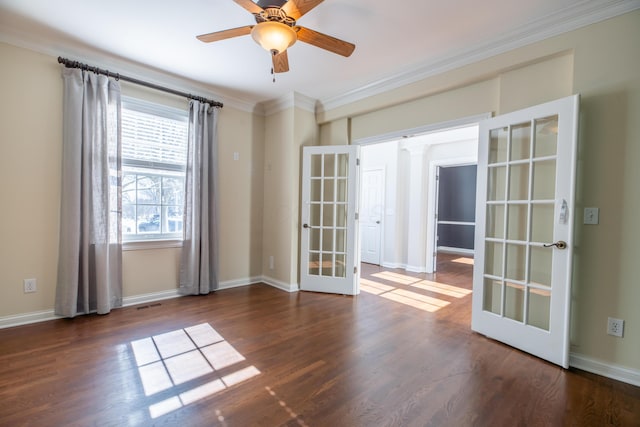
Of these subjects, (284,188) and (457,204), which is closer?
(284,188)

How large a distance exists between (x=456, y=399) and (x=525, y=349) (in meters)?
1.04

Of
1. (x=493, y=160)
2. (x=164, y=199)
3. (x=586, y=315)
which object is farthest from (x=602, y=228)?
(x=164, y=199)

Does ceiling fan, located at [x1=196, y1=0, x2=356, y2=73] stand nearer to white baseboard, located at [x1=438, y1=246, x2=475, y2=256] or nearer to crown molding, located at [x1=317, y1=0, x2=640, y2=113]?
crown molding, located at [x1=317, y1=0, x2=640, y2=113]

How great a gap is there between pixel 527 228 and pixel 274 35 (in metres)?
2.46

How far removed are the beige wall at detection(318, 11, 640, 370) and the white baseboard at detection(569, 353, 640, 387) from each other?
0.03 metres

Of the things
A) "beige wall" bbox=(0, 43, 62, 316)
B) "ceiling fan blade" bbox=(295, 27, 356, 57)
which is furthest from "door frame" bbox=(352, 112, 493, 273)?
"beige wall" bbox=(0, 43, 62, 316)

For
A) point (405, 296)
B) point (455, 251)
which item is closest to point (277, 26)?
point (405, 296)

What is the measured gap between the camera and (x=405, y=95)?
10.9 feet

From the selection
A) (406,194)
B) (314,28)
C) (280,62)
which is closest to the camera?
(280,62)

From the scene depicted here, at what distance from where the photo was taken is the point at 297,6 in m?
1.78

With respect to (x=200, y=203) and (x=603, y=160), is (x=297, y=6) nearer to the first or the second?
(x=603, y=160)

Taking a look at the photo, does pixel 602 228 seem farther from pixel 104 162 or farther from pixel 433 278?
pixel 104 162

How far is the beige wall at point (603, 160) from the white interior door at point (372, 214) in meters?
3.66

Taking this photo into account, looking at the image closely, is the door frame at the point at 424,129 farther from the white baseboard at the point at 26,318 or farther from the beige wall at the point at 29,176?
the white baseboard at the point at 26,318
